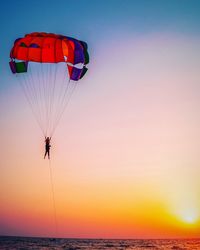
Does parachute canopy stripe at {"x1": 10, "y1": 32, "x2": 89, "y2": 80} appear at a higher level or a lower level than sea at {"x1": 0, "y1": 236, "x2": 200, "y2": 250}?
higher

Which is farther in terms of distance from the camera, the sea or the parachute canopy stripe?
the sea

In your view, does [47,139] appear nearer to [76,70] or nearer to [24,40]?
[76,70]

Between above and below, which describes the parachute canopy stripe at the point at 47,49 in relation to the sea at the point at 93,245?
above

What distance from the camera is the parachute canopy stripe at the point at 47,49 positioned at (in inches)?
760

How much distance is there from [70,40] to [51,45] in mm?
1292

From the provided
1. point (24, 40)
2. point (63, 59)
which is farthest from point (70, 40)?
point (24, 40)

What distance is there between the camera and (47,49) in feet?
63.9

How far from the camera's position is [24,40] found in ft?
63.8

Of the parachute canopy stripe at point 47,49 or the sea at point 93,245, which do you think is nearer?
the parachute canopy stripe at point 47,49

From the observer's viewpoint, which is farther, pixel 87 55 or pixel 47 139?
pixel 87 55

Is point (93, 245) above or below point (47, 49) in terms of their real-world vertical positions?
below

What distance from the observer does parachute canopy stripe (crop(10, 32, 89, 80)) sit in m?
19.3

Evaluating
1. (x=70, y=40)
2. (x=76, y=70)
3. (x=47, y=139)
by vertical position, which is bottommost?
(x=47, y=139)

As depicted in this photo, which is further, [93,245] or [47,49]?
[93,245]
